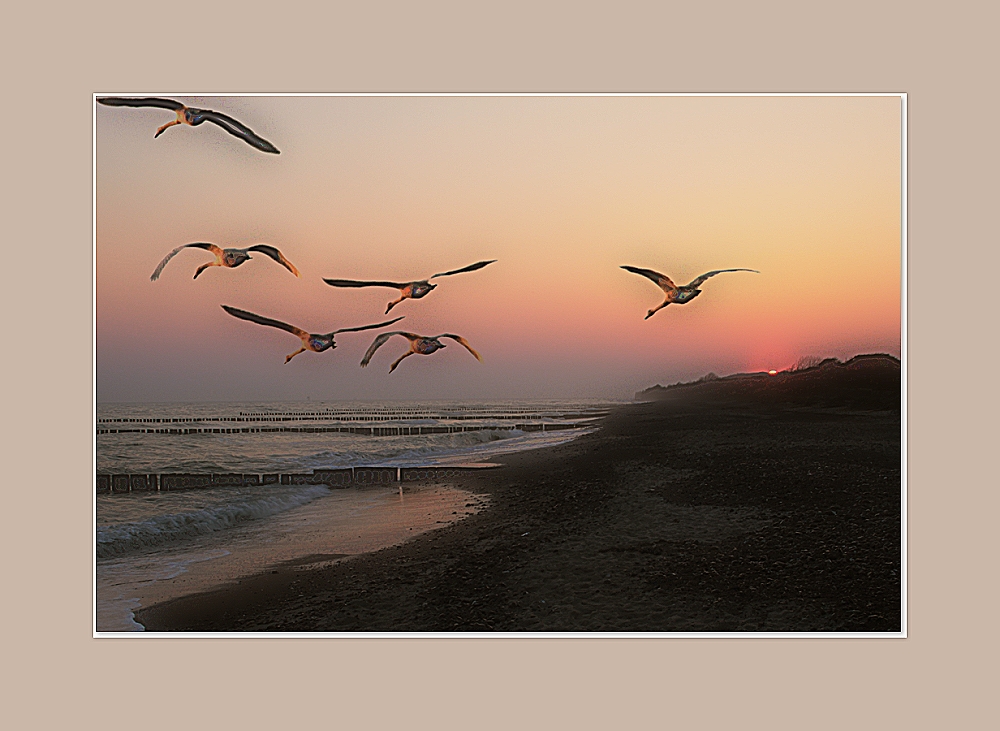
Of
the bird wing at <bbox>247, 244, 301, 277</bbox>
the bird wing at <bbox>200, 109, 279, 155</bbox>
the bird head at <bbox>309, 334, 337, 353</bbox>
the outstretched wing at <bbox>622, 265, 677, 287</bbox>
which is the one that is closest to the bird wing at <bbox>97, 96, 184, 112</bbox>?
the bird wing at <bbox>200, 109, 279, 155</bbox>

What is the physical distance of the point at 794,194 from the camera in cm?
421

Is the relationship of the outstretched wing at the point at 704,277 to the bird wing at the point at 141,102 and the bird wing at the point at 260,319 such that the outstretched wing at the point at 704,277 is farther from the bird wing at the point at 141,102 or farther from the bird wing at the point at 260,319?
the bird wing at the point at 141,102

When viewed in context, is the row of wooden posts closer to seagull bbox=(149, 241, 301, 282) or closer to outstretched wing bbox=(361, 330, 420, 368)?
outstretched wing bbox=(361, 330, 420, 368)

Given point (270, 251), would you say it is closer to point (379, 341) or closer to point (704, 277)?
point (379, 341)

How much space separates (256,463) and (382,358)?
174cm

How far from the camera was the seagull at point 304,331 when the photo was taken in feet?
13.7

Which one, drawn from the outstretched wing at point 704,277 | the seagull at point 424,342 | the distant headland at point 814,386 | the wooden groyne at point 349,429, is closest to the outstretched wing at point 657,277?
the outstretched wing at point 704,277

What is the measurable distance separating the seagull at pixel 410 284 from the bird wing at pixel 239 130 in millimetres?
865

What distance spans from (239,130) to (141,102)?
565 millimetres

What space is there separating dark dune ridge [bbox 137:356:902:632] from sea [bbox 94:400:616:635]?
288mm

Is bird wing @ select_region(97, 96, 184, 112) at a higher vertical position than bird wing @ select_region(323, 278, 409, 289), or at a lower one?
higher

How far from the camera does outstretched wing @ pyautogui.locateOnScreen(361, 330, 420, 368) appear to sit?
13.8 feet

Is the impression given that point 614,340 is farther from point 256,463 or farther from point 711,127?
point 256,463

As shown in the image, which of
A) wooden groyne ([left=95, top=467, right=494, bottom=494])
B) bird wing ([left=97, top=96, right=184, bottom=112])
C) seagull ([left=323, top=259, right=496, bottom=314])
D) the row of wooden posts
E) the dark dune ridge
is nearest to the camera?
the dark dune ridge
